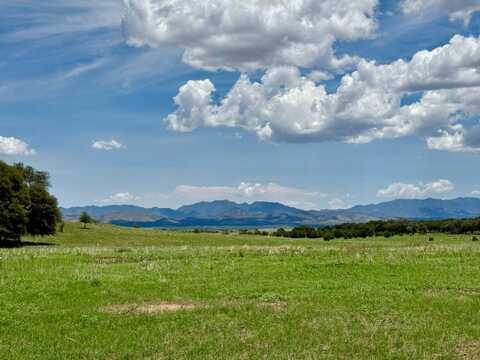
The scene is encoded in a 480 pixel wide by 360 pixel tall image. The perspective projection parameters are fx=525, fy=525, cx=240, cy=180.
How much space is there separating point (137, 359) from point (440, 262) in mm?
26352

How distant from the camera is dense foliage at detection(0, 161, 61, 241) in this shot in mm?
74375

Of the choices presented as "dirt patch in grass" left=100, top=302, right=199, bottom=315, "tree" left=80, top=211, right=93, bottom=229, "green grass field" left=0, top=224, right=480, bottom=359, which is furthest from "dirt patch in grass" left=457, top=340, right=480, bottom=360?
"tree" left=80, top=211, right=93, bottom=229

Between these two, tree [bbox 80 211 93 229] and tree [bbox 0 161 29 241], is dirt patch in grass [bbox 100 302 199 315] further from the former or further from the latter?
tree [bbox 80 211 93 229]

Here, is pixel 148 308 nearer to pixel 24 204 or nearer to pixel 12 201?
pixel 12 201

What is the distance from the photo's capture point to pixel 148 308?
65.8 ft

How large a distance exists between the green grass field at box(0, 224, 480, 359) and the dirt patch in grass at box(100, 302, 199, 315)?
39 millimetres

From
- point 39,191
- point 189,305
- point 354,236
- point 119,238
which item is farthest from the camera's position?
point 354,236

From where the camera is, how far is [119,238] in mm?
112812

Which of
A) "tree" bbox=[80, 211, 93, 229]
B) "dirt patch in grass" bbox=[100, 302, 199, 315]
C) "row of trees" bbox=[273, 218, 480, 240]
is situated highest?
"tree" bbox=[80, 211, 93, 229]

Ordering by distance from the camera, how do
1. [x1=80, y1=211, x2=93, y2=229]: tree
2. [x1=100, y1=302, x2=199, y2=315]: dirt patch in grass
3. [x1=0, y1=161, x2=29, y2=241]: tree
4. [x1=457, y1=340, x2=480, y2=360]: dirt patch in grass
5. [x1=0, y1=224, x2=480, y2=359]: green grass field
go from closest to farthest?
1. [x1=457, y1=340, x2=480, y2=360]: dirt patch in grass
2. [x1=0, y1=224, x2=480, y2=359]: green grass field
3. [x1=100, y1=302, x2=199, y2=315]: dirt patch in grass
4. [x1=0, y1=161, x2=29, y2=241]: tree
5. [x1=80, y1=211, x2=93, y2=229]: tree

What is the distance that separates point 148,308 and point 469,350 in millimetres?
11385

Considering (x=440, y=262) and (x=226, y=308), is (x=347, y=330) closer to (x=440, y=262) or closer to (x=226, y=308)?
(x=226, y=308)

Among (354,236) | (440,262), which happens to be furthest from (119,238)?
(440,262)

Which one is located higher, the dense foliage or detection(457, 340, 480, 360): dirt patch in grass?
the dense foliage
